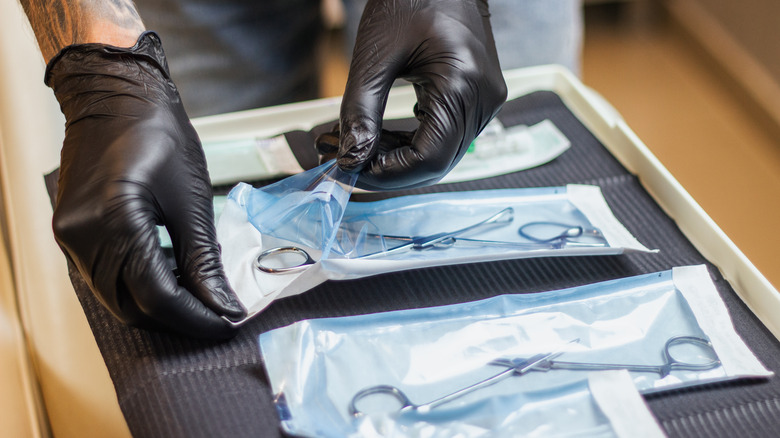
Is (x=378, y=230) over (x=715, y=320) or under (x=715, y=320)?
over

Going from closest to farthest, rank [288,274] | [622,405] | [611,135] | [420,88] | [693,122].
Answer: [622,405]
[288,274]
[420,88]
[611,135]
[693,122]

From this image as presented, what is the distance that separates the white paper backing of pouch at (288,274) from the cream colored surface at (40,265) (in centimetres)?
16

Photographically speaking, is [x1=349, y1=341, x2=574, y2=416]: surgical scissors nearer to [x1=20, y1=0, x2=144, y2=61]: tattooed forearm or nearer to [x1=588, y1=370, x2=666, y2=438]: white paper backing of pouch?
[x1=588, y1=370, x2=666, y2=438]: white paper backing of pouch

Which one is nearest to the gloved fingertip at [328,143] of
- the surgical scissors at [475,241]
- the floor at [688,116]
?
the surgical scissors at [475,241]

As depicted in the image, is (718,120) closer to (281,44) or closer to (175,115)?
(281,44)

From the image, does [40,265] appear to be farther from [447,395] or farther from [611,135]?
[611,135]

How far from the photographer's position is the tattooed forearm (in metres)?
0.73

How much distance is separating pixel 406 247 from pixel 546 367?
7.5 inches

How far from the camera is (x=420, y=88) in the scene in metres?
0.80

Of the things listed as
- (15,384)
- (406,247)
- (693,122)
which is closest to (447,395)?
(406,247)

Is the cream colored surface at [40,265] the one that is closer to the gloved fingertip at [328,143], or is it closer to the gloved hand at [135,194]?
the gloved hand at [135,194]

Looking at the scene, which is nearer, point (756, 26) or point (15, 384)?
point (15, 384)

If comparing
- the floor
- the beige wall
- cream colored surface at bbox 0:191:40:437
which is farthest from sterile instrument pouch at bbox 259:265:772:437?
the beige wall

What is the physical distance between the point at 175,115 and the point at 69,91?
0.10 m
